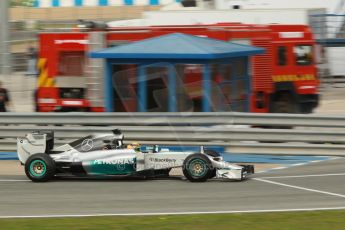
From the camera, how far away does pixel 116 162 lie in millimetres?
13648

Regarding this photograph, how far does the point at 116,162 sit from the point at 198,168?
134 centimetres

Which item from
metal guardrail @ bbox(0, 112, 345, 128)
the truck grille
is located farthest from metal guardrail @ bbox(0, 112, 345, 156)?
the truck grille

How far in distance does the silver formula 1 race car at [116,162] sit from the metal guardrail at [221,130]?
254 cm

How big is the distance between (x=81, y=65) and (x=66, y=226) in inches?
450

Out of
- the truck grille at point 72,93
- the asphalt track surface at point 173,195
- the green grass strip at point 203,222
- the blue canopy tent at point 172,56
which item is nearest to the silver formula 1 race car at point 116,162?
the asphalt track surface at point 173,195

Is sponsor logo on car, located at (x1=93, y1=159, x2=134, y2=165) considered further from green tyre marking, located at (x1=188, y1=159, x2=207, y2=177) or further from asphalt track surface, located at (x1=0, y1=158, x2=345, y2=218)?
green tyre marking, located at (x1=188, y1=159, x2=207, y2=177)

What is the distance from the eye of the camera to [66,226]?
988cm

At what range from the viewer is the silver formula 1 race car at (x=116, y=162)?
531 inches

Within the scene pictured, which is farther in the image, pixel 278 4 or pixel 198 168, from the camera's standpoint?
pixel 278 4

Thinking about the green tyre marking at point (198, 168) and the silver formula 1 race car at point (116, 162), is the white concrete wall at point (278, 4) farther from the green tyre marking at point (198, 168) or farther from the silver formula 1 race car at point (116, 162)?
the green tyre marking at point (198, 168)

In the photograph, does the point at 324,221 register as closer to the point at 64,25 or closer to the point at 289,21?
the point at 289,21

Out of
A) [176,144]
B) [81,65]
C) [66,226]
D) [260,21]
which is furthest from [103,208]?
[260,21]

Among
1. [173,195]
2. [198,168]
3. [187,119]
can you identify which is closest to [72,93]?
[187,119]

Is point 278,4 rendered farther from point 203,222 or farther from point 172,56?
point 203,222
